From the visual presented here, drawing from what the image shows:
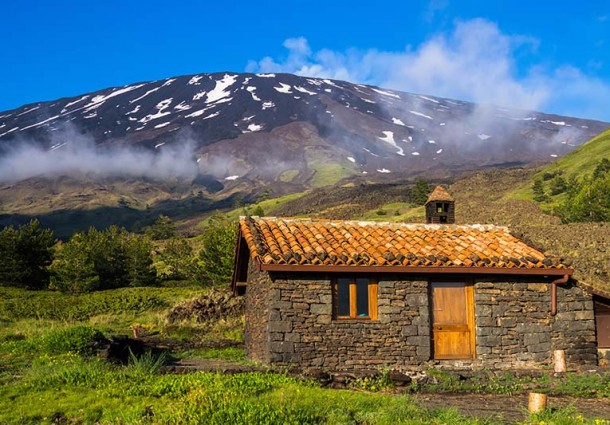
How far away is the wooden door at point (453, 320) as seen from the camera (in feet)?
51.7

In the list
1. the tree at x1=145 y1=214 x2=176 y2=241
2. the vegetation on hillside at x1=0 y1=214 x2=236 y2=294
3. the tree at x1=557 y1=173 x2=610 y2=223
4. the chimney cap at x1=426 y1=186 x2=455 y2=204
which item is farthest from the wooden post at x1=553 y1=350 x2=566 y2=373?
the tree at x1=145 y1=214 x2=176 y2=241

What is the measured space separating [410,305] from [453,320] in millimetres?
1383

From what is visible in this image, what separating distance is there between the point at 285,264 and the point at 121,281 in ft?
124

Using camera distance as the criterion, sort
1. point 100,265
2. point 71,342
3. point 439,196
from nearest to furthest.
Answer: point 71,342 → point 439,196 → point 100,265

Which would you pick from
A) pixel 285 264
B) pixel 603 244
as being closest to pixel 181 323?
pixel 285 264

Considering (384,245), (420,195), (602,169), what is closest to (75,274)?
(384,245)

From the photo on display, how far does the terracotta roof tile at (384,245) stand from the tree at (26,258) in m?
35.6

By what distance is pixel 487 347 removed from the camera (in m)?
15.7

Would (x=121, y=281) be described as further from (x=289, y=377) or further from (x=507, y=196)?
(x=507, y=196)

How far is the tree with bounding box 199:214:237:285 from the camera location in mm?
39188

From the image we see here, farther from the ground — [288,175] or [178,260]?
[288,175]

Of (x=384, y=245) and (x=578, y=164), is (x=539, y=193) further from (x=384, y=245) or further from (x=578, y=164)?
(x=384, y=245)

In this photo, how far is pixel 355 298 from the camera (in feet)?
50.5

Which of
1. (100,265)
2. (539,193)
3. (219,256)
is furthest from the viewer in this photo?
(539,193)
